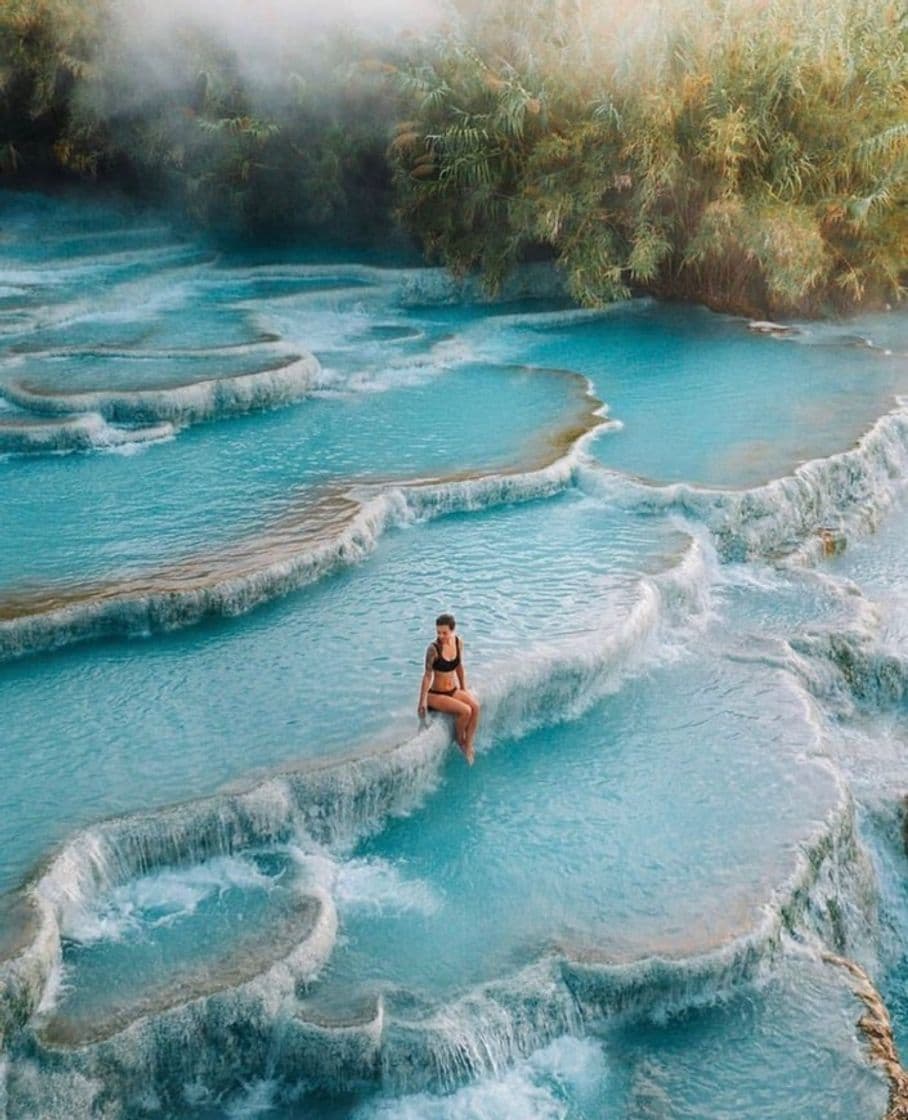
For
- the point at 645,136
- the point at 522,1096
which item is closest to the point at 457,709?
the point at 522,1096

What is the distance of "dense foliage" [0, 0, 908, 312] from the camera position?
13469 mm

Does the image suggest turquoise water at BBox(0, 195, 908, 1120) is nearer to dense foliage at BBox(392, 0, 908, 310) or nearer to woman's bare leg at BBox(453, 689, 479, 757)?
woman's bare leg at BBox(453, 689, 479, 757)

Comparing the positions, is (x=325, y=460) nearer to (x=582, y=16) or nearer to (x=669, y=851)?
(x=669, y=851)

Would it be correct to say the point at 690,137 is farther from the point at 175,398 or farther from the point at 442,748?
the point at 442,748

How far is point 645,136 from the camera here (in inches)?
525

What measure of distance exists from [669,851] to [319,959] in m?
1.78


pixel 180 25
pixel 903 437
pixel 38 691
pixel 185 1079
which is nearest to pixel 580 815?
pixel 185 1079

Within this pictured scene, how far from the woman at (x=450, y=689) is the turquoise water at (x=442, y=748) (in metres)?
0.12

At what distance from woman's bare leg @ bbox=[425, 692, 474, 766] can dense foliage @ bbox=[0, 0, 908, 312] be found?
9.17 meters

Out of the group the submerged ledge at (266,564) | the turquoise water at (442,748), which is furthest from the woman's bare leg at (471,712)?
the submerged ledge at (266,564)

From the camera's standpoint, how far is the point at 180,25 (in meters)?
17.4

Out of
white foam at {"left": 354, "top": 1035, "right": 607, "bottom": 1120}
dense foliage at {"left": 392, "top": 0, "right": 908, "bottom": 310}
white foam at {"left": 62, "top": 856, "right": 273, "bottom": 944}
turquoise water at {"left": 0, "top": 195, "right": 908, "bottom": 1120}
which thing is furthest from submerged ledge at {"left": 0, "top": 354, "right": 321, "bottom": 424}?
white foam at {"left": 354, "top": 1035, "right": 607, "bottom": 1120}

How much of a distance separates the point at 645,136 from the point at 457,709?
9.54 m

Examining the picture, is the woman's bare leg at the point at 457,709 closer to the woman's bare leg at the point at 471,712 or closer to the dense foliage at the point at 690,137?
the woman's bare leg at the point at 471,712
